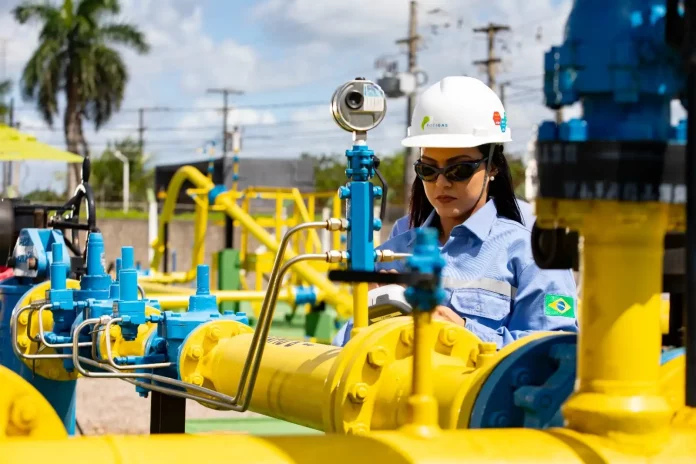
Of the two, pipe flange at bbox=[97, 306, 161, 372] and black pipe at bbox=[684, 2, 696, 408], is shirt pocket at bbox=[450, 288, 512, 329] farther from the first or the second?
black pipe at bbox=[684, 2, 696, 408]

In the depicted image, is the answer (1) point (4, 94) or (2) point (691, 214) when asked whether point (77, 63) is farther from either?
(2) point (691, 214)

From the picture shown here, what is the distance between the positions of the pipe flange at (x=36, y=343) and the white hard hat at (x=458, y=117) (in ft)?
4.73

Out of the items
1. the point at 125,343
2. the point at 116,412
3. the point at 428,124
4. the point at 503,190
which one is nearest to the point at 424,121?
the point at 428,124

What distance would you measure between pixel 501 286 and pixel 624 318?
5.33ft

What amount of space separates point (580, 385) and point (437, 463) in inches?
8.6

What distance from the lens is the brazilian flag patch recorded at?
2805 millimetres

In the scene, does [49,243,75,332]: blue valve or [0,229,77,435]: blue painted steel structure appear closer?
[49,243,75,332]: blue valve

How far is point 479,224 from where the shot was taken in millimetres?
3098

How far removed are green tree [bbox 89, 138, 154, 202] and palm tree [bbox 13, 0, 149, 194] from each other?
48.7 ft

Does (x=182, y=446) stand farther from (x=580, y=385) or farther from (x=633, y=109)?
(x=633, y=109)

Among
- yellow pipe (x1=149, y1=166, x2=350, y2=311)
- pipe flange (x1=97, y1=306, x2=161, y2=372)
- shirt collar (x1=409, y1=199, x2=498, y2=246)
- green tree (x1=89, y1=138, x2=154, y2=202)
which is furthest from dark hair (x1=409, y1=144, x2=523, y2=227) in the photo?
→ green tree (x1=89, y1=138, x2=154, y2=202)

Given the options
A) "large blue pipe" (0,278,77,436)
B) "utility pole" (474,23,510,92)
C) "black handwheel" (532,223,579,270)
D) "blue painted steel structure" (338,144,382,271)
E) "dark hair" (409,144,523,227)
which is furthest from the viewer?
"utility pole" (474,23,510,92)

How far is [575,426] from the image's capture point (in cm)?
135

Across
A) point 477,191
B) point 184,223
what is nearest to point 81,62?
point 184,223
